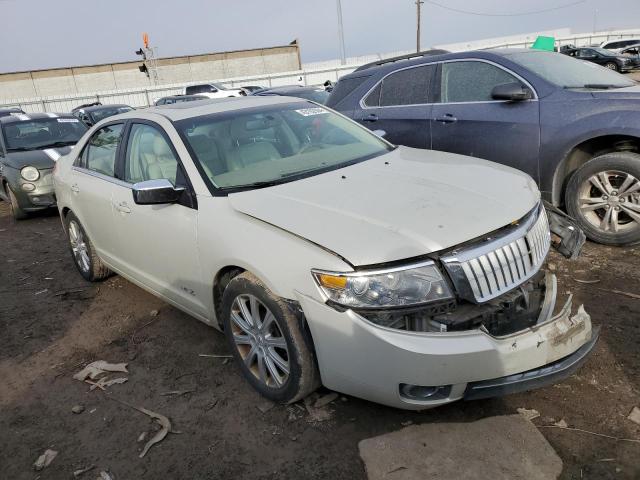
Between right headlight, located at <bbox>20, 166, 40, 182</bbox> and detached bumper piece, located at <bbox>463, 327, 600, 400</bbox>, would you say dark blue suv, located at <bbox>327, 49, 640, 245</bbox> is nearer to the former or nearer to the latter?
detached bumper piece, located at <bbox>463, 327, 600, 400</bbox>

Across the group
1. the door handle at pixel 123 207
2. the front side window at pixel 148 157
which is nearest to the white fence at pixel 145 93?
the front side window at pixel 148 157

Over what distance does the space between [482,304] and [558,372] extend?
482 mm

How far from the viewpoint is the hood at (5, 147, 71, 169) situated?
25.6 feet

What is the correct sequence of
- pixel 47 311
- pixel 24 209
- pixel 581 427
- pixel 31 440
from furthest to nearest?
pixel 24 209, pixel 47 311, pixel 31 440, pixel 581 427

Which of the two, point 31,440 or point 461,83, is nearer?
point 31,440

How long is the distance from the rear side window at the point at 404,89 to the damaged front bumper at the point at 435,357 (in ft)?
11.6

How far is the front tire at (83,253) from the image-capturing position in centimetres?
474

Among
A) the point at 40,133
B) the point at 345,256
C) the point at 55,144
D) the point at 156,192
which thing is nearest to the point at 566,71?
the point at 345,256

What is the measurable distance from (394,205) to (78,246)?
3.68 meters

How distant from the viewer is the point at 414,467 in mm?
2291

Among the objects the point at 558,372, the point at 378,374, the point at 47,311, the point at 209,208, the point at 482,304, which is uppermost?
the point at 209,208

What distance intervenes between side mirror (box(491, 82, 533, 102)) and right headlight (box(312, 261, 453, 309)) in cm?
296

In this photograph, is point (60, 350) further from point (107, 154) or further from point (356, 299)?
point (356, 299)

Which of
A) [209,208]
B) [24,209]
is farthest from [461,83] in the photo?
[24,209]
